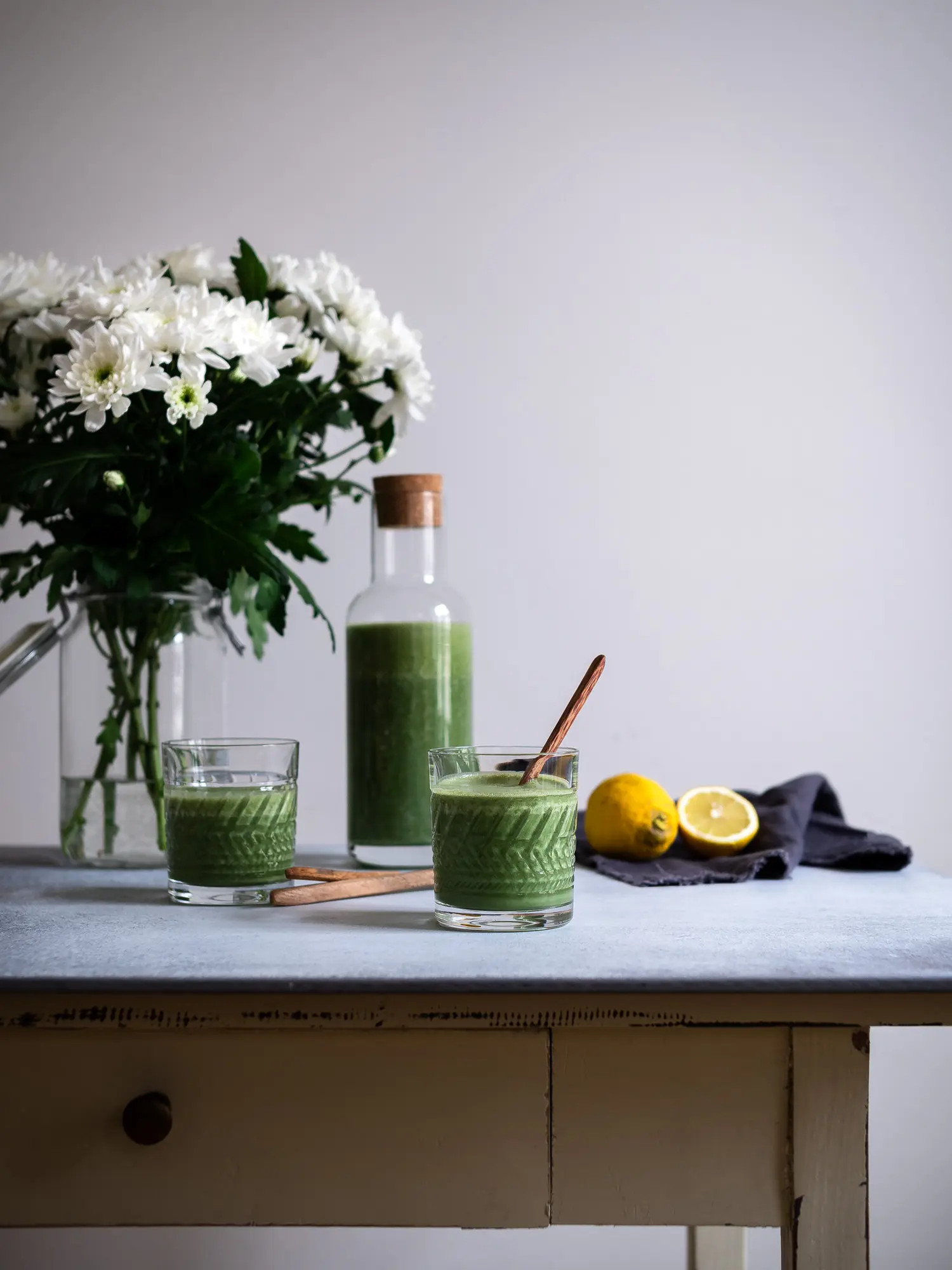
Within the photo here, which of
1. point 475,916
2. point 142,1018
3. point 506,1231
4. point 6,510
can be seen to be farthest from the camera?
point 506,1231

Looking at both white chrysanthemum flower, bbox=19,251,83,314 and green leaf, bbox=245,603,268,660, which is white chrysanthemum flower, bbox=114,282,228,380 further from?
green leaf, bbox=245,603,268,660

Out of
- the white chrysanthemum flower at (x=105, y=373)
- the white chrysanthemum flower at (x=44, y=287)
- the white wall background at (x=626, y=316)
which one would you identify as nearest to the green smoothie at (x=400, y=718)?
the white chrysanthemum flower at (x=105, y=373)

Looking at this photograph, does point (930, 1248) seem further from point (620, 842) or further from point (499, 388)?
point (499, 388)

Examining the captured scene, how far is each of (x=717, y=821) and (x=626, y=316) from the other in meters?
0.87

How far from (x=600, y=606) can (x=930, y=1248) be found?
108 cm

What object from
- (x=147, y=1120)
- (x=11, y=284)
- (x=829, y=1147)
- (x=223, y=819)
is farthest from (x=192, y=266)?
(x=829, y=1147)

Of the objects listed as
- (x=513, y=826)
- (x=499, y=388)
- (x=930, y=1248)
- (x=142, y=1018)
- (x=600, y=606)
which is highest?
(x=499, y=388)

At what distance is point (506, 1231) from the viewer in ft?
5.64

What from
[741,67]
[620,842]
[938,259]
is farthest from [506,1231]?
[741,67]

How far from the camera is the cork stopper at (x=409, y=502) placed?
118 centimetres

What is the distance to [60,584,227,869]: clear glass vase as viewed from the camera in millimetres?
1137

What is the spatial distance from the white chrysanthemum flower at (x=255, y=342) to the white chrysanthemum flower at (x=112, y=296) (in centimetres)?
7

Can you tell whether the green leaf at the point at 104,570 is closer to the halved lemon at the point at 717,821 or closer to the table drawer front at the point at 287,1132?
the table drawer front at the point at 287,1132

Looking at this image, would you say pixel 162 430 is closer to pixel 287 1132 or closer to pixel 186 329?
pixel 186 329
